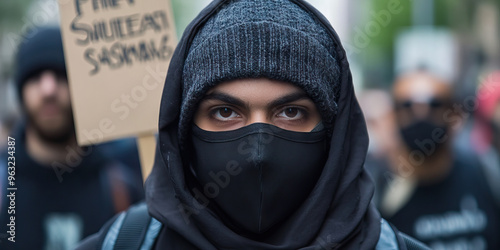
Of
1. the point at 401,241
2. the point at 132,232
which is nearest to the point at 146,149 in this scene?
the point at 132,232

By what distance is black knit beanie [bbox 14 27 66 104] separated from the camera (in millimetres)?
4152

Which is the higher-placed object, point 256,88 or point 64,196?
point 256,88

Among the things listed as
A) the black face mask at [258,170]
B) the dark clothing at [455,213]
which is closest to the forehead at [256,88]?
the black face mask at [258,170]

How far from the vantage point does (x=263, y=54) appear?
2.25 metres

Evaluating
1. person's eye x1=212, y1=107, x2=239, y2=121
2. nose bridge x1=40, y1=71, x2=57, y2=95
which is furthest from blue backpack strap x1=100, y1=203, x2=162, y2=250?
nose bridge x1=40, y1=71, x2=57, y2=95

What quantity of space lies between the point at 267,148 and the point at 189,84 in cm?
38

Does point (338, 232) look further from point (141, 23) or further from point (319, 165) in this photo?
point (141, 23)

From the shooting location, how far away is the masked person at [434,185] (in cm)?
443

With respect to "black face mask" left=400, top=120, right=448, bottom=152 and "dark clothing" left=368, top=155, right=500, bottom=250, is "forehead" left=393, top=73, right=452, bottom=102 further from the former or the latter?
"dark clothing" left=368, top=155, right=500, bottom=250

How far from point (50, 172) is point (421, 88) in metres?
3.20

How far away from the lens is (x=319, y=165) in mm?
2336

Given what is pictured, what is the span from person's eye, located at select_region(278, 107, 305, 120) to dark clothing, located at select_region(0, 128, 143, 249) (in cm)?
195

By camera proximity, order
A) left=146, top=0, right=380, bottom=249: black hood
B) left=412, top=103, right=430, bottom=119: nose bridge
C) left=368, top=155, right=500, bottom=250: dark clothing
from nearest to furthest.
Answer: left=146, top=0, right=380, bottom=249: black hood, left=368, top=155, right=500, bottom=250: dark clothing, left=412, top=103, right=430, bottom=119: nose bridge

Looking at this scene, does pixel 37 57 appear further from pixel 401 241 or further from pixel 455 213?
pixel 455 213
